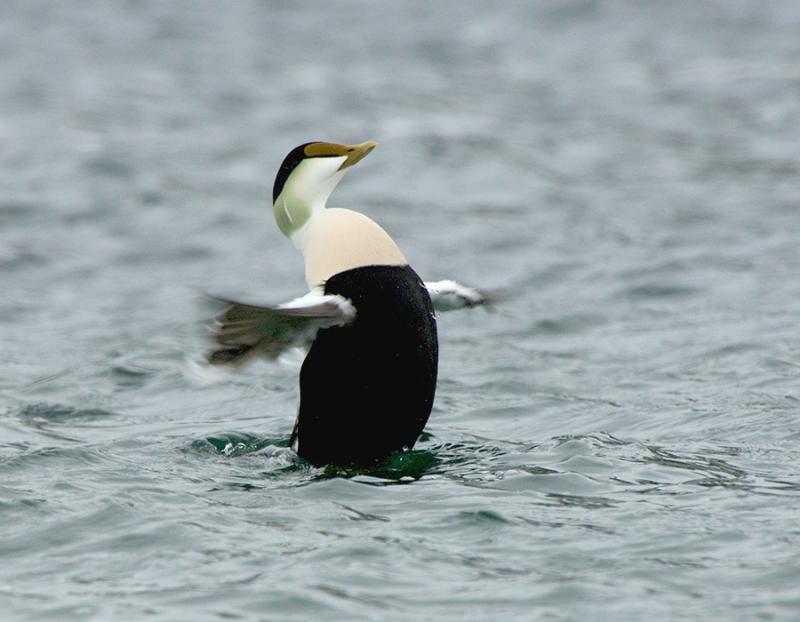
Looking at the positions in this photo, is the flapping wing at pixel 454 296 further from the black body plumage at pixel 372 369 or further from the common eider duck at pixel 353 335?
the black body plumage at pixel 372 369

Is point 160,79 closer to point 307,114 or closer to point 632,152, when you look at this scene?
point 307,114

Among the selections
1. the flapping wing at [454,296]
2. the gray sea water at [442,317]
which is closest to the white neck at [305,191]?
the flapping wing at [454,296]

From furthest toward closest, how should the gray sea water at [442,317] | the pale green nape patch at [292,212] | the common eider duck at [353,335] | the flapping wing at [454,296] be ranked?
1. the flapping wing at [454,296]
2. the pale green nape patch at [292,212]
3. the common eider duck at [353,335]
4. the gray sea water at [442,317]

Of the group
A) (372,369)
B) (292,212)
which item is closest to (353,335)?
(372,369)

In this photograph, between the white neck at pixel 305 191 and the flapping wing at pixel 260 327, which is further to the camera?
the white neck at pixel 305 191

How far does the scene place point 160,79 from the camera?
651 inches

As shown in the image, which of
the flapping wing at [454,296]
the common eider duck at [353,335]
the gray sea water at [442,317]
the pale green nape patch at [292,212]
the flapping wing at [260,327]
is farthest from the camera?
the flapping wing at [454,296]

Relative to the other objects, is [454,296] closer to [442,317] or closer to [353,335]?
[353,335]

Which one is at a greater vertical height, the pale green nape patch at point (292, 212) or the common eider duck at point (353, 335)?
the pale green nape patch at point (292, 212)

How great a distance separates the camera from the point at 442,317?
32.9 ft

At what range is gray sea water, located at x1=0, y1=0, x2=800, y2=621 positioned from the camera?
5.07 m

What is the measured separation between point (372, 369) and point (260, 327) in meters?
0.61

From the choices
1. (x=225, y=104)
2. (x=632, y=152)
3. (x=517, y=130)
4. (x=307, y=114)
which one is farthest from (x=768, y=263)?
(x=225, y=104)

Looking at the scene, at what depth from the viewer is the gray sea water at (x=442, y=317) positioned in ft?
16.6
